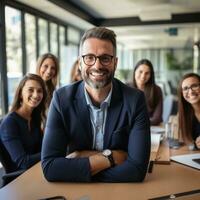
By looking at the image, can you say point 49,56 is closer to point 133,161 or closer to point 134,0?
point 134,0

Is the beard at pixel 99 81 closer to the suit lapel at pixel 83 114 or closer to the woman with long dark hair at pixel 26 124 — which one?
the suit lapel at pixel 83 114

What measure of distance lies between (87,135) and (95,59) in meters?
0.39

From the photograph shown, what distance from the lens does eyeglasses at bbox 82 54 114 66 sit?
1.38m

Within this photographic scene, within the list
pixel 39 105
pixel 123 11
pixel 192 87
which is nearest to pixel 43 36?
pixel 123 11

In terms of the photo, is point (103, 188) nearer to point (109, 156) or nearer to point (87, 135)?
point (109, 156)

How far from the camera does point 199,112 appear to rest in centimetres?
227

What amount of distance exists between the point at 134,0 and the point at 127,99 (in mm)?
3256

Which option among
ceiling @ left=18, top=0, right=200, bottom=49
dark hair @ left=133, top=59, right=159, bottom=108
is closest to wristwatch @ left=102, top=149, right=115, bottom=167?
dark hair @ left=133, top=59, right=159, bottom=108

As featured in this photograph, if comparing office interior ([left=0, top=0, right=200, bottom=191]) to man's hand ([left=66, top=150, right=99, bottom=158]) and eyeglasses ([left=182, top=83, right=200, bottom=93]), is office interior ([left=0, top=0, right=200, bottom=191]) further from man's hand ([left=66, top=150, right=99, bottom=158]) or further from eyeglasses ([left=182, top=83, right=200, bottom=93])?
man's hand ([left=66, top=150, right=99, bottom=158])

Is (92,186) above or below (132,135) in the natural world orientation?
below

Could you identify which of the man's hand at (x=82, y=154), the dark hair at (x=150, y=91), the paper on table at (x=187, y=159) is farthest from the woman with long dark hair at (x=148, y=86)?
the man's hand at (x=82, y=154)

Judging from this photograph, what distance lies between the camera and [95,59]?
1.38 meters

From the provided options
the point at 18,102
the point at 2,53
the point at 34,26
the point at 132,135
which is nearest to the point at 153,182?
the point at 132,135

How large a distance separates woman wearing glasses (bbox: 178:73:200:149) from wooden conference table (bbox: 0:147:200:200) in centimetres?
72
